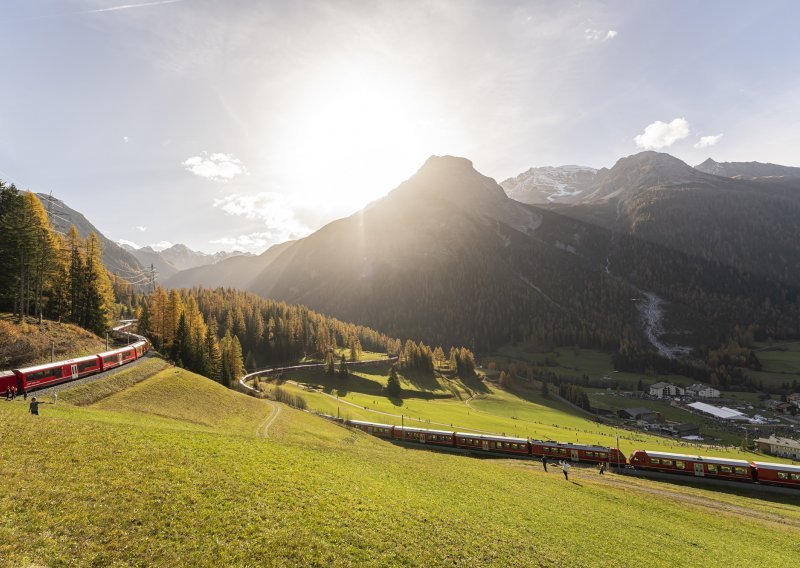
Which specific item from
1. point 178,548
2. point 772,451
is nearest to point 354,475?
point 178,548

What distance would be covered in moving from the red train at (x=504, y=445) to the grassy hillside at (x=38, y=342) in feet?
162

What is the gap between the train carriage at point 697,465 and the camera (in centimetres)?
4881

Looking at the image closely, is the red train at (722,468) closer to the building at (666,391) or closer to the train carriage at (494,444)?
the train carriage at (494,444)

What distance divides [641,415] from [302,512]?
6425 inches

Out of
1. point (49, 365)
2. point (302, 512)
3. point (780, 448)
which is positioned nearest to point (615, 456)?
point (302, 512)

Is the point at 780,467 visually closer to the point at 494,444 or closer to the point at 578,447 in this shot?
the point at 578,447

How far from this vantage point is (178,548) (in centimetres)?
1446

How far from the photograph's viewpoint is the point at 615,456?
55688 mm

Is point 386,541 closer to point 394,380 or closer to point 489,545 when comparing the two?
point 489,545

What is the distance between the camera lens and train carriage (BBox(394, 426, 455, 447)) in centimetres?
6800

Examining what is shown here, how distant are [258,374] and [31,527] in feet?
379

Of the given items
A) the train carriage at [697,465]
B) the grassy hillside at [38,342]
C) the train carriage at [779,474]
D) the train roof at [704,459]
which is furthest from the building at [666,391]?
the grassy hillside at [38,342]

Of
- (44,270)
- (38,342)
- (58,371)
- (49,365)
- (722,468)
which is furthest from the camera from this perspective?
(44,270)

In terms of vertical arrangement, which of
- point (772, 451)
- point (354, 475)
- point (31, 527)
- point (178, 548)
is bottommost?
point (772, 451)
